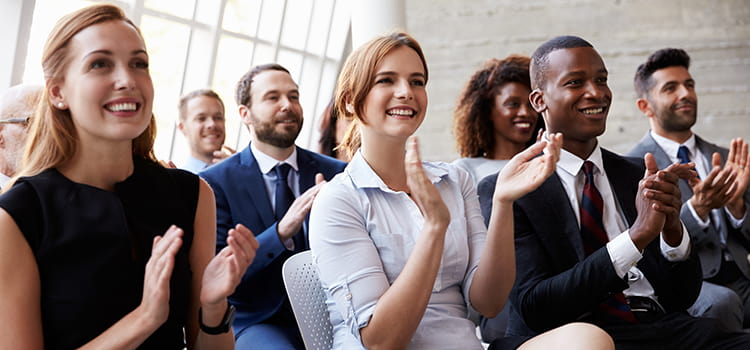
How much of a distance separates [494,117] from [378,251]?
5.87 feet

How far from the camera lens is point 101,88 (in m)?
1.55

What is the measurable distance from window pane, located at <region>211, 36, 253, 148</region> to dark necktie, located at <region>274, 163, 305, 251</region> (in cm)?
371

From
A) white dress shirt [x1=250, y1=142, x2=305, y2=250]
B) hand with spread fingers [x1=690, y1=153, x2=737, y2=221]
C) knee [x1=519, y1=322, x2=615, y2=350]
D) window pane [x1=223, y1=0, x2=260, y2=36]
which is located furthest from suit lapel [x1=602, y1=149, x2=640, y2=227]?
window pane [x1=223, y1=0, x2=260, y2=36]

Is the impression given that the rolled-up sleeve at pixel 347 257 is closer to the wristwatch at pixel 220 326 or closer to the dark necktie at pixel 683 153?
the wristwatch at pixel 220 326

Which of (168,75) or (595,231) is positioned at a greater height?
(168,75)

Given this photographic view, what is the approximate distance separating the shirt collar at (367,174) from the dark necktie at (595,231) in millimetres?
511

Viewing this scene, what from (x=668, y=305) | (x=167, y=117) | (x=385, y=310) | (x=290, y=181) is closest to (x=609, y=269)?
(x=668, y=305)

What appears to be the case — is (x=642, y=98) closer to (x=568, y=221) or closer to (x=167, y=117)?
(x=568, y=221)

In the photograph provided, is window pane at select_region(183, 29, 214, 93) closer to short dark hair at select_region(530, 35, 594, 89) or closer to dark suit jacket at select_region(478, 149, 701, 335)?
short dark hair at select_region(530, 35, 594, 89)

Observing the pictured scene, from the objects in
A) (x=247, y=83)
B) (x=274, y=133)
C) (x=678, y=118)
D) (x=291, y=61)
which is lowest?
(x=274, y=133)

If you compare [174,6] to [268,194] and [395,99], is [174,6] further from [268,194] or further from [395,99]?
[395,99]

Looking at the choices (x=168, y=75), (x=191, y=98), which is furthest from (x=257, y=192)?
(x=168, y=75)

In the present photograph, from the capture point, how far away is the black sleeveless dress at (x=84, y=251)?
1467 mm

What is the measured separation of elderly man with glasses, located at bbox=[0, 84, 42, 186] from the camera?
7.75ft
